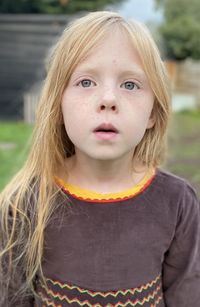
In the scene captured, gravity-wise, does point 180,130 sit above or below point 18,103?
below

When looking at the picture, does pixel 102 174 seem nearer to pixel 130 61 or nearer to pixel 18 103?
pixel 130 61

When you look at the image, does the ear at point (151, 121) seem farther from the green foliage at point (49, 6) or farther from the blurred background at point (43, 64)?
the green foliage at point (49, 6)

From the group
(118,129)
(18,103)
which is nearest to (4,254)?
(118,129)

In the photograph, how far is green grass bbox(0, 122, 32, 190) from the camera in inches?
215

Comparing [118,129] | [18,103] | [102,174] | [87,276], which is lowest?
[87,276]

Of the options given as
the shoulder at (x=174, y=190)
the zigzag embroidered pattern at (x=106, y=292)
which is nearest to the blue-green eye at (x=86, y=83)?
the shoulder at (x=174, y=190)

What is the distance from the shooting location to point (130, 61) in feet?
4.90

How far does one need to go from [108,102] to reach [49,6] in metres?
14.8

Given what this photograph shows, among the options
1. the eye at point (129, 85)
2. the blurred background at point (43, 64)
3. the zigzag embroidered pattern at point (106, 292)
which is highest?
the blurred background at point (43, 64)

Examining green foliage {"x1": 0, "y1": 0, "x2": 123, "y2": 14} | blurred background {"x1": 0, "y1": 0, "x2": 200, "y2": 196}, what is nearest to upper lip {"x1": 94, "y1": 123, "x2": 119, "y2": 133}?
blurred background {"x1": 0, "y1": 0, "x2": 200, "y2": 196}

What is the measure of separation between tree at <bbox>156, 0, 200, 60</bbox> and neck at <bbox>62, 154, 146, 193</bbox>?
1217cm

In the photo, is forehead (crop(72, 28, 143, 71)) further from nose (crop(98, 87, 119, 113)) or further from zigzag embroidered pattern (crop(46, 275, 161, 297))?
zigzag embroidered pattern (crop(46, 275, 161, 297))

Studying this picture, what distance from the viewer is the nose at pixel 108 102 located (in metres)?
1.42

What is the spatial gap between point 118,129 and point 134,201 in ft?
1.01
